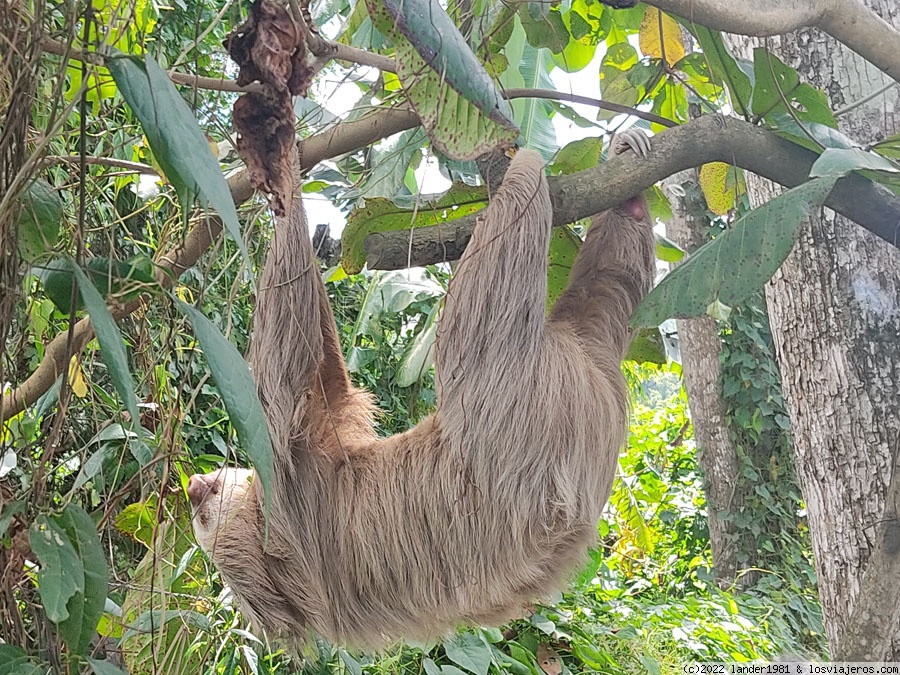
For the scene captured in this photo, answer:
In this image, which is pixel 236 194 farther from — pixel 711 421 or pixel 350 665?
pixel 711 421

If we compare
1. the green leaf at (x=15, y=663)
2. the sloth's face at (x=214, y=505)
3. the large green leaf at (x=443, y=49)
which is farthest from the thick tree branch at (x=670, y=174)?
the green leaf at (x=15, y=663)

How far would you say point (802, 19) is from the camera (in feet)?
7.57

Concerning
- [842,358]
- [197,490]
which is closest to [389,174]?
[197,490]

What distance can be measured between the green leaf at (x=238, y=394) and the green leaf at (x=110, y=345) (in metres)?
0.12

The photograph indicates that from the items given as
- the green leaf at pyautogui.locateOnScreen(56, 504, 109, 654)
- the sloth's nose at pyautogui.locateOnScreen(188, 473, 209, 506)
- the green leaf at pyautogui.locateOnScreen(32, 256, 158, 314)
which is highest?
the green leaf at pyautogui.locateOnScreen(32, 256, 158, 314)

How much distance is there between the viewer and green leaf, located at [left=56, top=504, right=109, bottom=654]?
1.59m

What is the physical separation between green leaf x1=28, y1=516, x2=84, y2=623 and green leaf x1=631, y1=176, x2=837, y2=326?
58.5 inches

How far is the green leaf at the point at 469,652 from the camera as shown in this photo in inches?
166

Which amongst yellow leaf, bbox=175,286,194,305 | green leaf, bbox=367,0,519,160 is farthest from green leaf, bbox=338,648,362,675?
green leaf, bbox=367,0,519,160

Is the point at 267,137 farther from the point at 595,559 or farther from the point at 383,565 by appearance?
the point at 595,559

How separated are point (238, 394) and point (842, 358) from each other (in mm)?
3003

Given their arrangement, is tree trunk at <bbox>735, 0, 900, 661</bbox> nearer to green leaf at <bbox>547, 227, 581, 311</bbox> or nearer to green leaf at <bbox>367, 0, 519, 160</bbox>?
green leaf at <bbox>547, 227, 581, 311</bbox>

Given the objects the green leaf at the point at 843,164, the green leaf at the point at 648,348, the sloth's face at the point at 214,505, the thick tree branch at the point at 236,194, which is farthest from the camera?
the green leaf at the point at 648,348

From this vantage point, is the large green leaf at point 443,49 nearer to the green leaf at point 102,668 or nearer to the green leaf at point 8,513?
the green leaf at point 8,513
